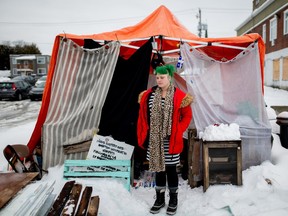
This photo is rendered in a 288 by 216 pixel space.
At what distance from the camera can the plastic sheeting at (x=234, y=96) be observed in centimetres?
453

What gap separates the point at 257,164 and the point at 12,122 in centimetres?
938

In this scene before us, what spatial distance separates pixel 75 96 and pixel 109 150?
4.02ft

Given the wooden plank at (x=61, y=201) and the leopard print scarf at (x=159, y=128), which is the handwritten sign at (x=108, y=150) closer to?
the wooden plank at (x=61, y=201)

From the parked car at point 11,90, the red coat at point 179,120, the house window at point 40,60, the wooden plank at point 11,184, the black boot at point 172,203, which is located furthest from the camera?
the house window at point 40,60

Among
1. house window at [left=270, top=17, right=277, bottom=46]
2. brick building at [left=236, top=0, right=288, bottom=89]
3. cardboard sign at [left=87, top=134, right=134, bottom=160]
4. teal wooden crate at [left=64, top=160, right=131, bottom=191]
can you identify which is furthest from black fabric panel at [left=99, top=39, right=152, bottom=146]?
house window at [left=270, top=17, right=277, bottom=46]

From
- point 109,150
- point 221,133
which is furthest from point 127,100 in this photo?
point 221,133

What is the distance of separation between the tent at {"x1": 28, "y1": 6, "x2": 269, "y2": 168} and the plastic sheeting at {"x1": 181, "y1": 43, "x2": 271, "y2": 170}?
0.41 ft

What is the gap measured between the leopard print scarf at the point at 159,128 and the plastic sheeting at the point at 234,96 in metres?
1.28

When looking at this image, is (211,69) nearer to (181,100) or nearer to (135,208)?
(181,100)

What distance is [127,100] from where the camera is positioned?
15.1 ft

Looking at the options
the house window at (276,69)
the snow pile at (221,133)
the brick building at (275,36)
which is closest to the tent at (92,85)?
the snow pile at (221,133)

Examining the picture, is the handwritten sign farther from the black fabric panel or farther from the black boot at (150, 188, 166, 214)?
the black boot at (150, 188, 166, 214)

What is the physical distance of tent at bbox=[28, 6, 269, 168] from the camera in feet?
15.2

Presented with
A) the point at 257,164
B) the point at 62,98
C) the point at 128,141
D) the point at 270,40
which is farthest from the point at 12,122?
the point at 270,40
